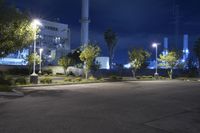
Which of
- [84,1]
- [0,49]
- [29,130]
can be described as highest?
[84,1]

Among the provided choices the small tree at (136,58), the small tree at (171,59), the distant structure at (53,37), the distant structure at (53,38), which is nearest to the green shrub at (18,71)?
the small tree at (136,58)

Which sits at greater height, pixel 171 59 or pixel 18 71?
pixel 171 59

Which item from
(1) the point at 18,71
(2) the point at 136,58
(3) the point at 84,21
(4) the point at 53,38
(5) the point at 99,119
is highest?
(3) the point at 84,21

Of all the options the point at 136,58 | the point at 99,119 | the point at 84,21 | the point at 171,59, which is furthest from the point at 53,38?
the point at 99,119

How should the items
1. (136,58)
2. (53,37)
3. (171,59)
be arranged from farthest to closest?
(53,37)
(171,59)
(136,58)

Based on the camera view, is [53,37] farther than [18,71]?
Yes

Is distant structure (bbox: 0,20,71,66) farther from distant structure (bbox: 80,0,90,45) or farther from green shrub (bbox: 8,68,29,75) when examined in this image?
green shrub (bbox: 8,68,29,75)

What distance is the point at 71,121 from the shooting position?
10.6 m

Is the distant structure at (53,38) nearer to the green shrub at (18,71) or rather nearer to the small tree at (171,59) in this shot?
the green shrub at (18,71)

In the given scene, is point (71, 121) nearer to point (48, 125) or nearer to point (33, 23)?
point (48, 125)

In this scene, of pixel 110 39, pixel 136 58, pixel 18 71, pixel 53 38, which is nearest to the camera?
pixel 136 58

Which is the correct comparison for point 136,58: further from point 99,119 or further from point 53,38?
point 53,38

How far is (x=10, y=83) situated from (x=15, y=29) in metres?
5.91

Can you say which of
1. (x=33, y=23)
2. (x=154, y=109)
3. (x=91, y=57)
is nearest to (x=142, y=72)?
(x=91, y=57)
